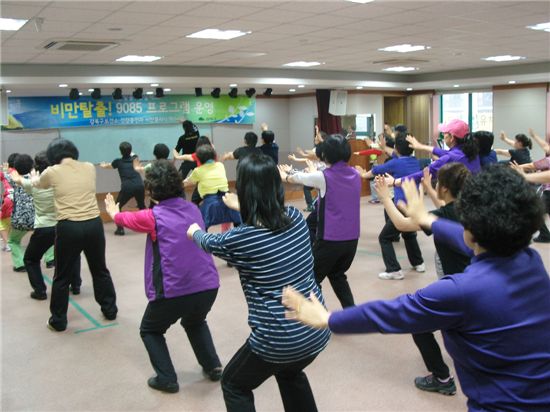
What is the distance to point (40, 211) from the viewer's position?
507 cm

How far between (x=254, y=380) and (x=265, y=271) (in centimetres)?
47

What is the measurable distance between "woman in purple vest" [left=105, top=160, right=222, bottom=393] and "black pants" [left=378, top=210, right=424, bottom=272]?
2781 millimetres

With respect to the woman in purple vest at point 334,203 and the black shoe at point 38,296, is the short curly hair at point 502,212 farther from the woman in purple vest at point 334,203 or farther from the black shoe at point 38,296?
the black shoe at point 38,296

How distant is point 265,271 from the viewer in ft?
7.22

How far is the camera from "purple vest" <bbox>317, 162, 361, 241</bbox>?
400cm

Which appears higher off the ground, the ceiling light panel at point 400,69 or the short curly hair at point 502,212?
the ceiling light panel at point 400,69

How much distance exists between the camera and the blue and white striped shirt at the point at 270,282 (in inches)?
85.7

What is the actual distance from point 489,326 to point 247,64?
941 cm

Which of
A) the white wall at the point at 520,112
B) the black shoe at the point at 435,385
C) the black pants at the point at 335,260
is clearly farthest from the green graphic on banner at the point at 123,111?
the black shoe at the point at 435,385

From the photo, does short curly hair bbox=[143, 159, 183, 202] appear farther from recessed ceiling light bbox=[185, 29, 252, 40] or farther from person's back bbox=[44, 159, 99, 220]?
A: recessed ceiling light bbox=[185, 29, 252, 40]

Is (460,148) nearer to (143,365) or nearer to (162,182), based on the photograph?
(162,182)

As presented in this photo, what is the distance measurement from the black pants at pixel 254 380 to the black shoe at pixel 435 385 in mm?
1180

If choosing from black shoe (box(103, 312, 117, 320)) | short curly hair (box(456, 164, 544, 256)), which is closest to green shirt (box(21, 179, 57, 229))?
black shoe (box(103, 312, 117, 320))

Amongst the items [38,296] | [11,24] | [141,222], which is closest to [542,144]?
[141,222]
